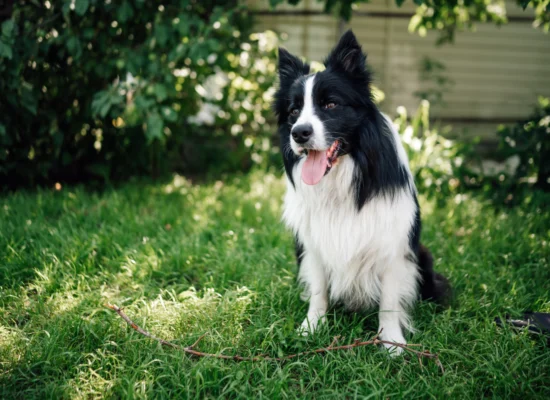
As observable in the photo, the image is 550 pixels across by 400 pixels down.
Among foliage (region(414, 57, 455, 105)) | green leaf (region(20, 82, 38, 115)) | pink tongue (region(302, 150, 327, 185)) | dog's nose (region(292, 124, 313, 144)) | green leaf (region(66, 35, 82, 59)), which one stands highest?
green leaf (region(66, 35, 82, 59))

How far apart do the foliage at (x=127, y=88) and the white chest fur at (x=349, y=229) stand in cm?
180

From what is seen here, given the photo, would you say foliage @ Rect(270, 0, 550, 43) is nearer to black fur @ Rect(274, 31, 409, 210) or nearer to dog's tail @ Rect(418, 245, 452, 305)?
black fur @ Rect(274, 31, 409, 210)

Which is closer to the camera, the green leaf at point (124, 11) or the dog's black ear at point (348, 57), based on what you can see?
the dog's black ear at point (348, 57)

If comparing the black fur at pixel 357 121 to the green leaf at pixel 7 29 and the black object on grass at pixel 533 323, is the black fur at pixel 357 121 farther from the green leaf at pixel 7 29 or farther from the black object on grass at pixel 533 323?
the green leaf at pixel 7 29

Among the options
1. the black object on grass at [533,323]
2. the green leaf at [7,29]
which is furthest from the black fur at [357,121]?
the green leaf at [7,29]

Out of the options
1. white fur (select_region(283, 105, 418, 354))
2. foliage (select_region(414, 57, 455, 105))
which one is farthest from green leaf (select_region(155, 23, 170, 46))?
foliage (select_region(414, 57, 455, 105))

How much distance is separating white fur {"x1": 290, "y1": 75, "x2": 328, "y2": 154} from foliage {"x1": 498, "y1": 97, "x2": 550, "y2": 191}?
2785 millimetres

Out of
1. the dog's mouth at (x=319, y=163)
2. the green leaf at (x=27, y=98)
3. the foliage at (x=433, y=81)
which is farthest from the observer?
the foliage at (x=433, y=81)

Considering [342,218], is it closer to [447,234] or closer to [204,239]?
[204,239]

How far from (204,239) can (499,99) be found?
19.8 ft

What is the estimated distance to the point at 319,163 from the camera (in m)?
2.27

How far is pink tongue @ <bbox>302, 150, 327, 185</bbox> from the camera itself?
224 centimetres

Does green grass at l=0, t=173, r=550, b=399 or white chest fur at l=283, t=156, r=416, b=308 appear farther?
white chest fur at l=283, t=156, r=416, b=308

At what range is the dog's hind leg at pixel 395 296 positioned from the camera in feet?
7.77
